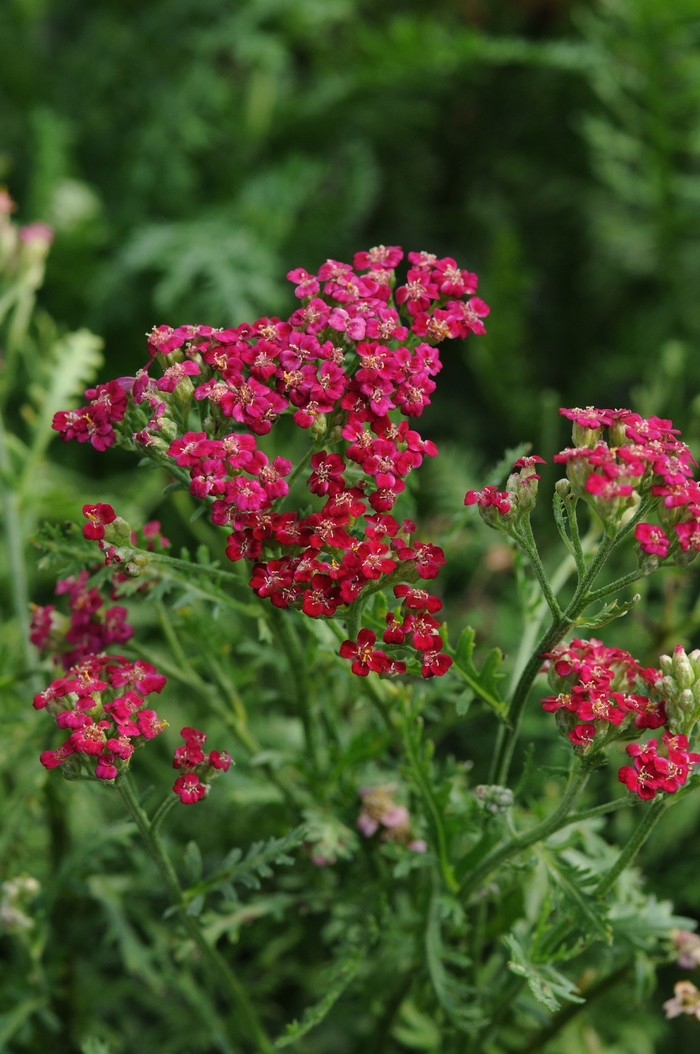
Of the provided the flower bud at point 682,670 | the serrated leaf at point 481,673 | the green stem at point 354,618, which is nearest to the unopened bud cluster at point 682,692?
the flower bud at point 682,670

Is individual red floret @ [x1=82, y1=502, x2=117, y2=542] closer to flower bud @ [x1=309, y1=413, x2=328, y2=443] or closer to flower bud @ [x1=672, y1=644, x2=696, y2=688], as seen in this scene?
flower bud @ [x1=309, y1=413, x2=328, y2=443]

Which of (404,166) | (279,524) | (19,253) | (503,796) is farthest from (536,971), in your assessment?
(404,166)

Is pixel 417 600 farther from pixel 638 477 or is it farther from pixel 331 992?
pixel 331 992

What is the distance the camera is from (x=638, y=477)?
2.47ft

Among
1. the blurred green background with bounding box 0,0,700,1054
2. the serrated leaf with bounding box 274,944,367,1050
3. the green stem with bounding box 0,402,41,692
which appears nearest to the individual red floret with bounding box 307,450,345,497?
the serrated leaf with bounding box 274,944,367,1050

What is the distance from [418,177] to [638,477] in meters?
1.91

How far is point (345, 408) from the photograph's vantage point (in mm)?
816

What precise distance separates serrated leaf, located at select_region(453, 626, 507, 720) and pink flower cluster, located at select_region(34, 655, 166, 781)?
0.25 m

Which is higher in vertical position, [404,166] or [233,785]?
[404,166]

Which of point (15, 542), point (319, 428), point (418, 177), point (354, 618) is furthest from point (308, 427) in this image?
point (418, 177)

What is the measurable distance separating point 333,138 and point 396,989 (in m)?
1.99

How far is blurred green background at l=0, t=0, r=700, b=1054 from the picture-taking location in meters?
1.97

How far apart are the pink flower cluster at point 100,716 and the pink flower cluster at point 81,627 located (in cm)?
8

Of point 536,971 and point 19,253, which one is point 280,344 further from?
point 19,253
